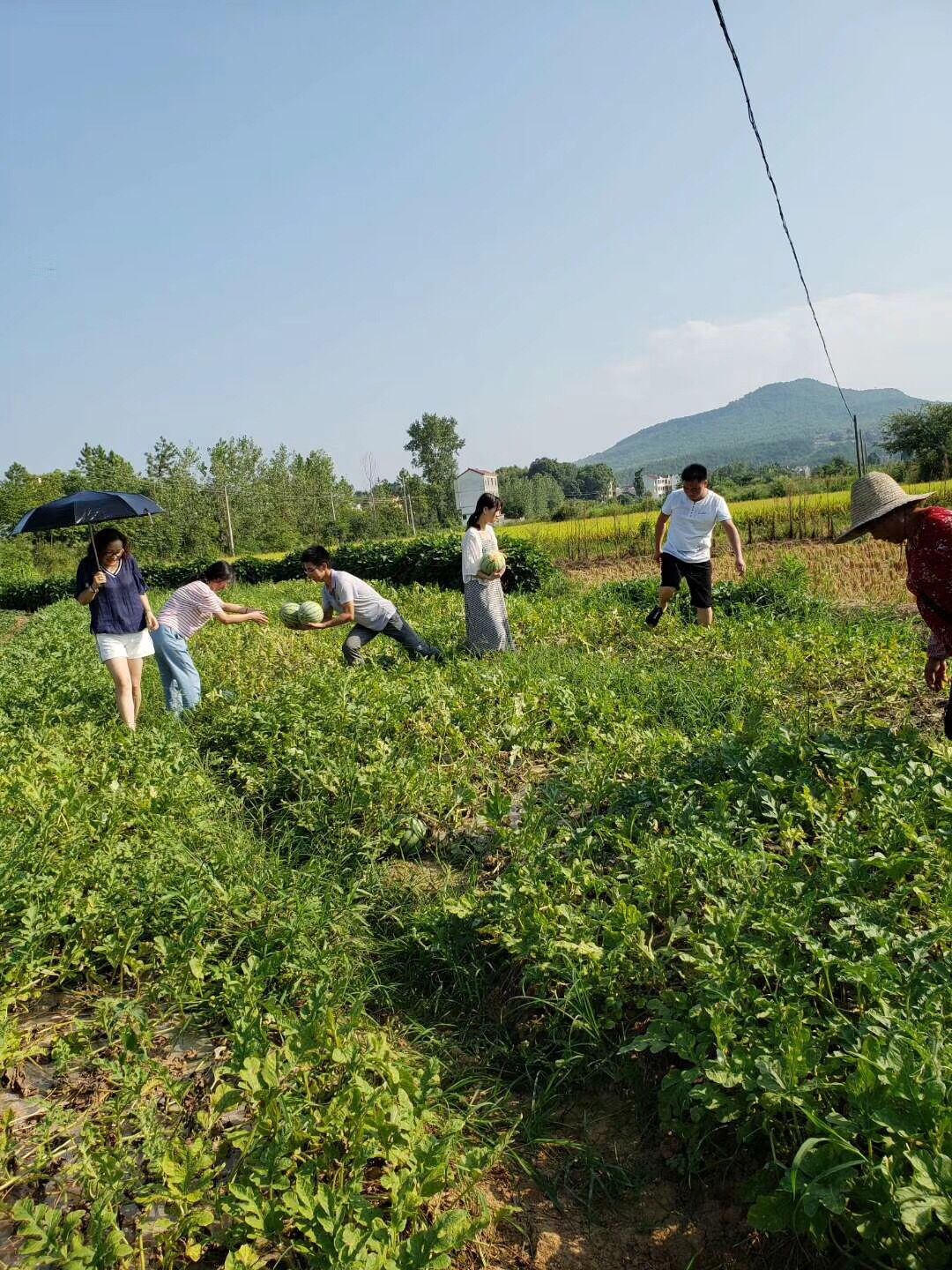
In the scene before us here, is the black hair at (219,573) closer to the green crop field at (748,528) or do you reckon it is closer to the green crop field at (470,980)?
the green crop field at (470,980)

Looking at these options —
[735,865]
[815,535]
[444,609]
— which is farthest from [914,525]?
[815,535]

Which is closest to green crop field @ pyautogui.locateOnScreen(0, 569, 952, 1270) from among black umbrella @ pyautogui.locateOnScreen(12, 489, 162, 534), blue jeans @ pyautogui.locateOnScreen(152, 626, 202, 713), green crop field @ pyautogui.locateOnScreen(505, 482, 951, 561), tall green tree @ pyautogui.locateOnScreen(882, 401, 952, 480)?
blue jeans @ pyautogui.locateOnScreen(152, 626, 202, 713)

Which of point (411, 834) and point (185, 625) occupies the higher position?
point (185, 625)

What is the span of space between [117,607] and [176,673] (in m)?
0.84

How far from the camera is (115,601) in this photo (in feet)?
20.0

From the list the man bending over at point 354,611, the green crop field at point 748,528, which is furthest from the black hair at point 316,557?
the green crop field at point 748,528

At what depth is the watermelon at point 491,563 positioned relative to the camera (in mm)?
6980

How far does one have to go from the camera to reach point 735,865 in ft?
9.93

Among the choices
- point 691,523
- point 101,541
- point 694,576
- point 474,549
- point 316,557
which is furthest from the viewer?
point 694,576

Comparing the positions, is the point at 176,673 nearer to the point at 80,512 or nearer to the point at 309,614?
the point at 309,614

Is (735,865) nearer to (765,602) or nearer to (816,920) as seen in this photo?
(816,920)

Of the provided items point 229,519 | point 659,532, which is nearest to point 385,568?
point 659,532

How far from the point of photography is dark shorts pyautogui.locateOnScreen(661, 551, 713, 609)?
772 centimetres

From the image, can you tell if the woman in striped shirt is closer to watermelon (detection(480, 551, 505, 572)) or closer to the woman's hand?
watermelon (detection(480, 551, 505, 572))
